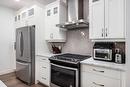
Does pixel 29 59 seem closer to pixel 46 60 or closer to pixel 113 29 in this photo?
pixel 46 60

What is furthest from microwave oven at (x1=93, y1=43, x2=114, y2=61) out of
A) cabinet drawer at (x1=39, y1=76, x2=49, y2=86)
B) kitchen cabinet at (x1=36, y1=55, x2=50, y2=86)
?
cabinet drawer at (x1=39, y1=76, x2=49, y2=86)

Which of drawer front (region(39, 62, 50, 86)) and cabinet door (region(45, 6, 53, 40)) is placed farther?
cabinet door (region(45, 6, 53, 40))

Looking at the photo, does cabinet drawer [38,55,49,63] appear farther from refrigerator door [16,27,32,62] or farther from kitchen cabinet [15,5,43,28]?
kitchen cabinet [15,5,43,28]

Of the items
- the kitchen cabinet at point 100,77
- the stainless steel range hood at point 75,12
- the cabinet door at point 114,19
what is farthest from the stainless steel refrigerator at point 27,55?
the cabinet door at point 114,19

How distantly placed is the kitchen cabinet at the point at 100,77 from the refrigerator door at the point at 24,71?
5.87 ft

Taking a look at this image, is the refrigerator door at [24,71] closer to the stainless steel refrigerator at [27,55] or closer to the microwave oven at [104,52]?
the stainless steel refrigerator at [27,55]

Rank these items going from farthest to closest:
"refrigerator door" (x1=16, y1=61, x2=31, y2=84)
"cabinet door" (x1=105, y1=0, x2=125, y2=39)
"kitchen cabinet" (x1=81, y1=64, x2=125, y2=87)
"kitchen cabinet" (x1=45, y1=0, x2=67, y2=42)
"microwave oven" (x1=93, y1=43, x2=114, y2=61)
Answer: "refrigerator door" (x1=16, y1=61, x2=31, y2=84) < "kitchen cabinet" (x1=45, y1=0, x2=67, y2=42) < "microwave oven" (x1=93, y1=43, x2=114, y2=61) < "cabinet door" (x1=105, y1=0, x2=125, y2=39) < "kitchen cabinet" (x1=81, y1=64, x2=125, y2=87)

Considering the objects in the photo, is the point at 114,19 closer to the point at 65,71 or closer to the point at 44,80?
the point at 65,71

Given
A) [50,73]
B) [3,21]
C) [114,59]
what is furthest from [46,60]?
[3,21]

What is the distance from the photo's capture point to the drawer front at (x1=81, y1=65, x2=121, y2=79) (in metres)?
1.66

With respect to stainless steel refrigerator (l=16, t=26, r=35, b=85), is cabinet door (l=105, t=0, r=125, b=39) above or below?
above

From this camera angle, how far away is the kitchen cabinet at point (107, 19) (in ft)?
6.11

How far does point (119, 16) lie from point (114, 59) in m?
0.79

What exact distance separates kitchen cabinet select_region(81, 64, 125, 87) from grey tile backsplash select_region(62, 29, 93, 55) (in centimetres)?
83
